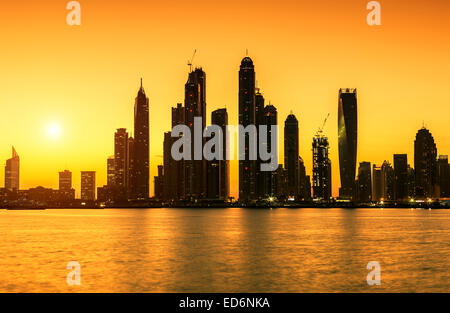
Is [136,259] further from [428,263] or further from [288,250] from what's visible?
[428,263]

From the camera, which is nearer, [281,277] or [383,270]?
[281,277]

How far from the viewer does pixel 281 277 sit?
183 ft

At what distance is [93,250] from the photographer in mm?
84625

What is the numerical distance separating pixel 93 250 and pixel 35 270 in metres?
24.1

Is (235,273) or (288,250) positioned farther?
(288,250)

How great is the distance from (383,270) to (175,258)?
27201 mm

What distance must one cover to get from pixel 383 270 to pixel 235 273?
56.2ft
